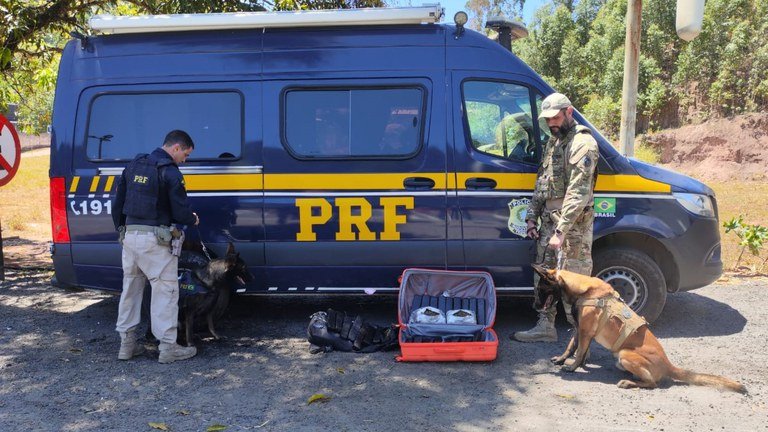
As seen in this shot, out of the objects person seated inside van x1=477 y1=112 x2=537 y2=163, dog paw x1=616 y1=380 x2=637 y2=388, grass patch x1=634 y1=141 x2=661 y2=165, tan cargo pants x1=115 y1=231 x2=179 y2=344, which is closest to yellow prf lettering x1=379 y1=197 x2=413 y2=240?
Answer: person seated inside van x1=477 y1=112 x2=537 y2=163

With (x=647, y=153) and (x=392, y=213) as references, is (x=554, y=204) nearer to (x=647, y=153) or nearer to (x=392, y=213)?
(x=392, y=213)

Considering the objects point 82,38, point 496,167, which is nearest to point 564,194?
point 496,167

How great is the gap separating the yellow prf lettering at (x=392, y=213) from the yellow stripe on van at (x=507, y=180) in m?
0.46

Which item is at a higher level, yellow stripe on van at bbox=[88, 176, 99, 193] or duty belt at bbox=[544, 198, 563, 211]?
yellow stripe on van at bbox=[88, 176, 99, 193]

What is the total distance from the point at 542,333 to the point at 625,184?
1.41 meters

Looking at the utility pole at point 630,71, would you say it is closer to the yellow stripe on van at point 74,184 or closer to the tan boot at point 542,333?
the tan boot at point 542,333

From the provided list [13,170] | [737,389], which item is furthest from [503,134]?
[13,170]

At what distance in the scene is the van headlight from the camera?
4988 mm

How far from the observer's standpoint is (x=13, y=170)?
6.51 meters

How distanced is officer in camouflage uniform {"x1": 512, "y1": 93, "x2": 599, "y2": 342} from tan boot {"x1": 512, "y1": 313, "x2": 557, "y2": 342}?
121 mm

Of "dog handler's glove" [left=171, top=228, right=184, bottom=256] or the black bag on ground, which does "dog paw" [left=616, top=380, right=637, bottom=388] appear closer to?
the black bag on ground

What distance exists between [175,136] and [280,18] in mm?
1353

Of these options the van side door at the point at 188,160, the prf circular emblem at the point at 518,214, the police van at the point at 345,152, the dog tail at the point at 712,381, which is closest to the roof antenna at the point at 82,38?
the police van at the point at 345,152

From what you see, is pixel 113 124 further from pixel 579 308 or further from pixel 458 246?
pixel 579 308
